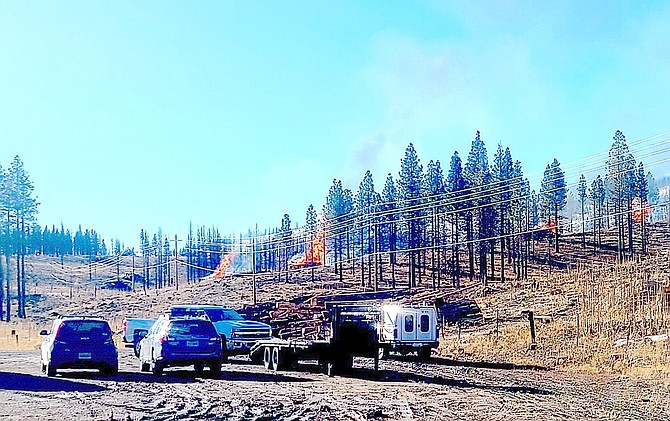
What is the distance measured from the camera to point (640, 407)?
17.8 m

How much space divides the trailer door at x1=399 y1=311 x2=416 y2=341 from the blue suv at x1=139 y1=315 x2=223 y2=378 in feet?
42.4

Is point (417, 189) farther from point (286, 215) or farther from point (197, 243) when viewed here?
point (197, 243)

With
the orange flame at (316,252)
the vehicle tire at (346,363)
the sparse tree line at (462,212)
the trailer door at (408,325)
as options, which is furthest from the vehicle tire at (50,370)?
the orange flame at (316,252)

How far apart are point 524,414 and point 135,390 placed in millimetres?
9616

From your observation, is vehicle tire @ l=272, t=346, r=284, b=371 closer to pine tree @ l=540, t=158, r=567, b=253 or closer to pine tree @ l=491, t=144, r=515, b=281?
pine tree @ l=491, t=144, r=515, b=281

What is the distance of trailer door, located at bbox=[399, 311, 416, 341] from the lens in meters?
35.3

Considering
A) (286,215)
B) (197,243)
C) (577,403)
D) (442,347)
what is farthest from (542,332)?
(197,243)

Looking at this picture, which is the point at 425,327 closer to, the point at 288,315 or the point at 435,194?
the point at 288,315

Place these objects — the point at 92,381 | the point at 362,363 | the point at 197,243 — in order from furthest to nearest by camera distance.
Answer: the point at 197,243 → the point at 362,363 → the point at 92,381

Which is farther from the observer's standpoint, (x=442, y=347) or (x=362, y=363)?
(x=442, y=347)

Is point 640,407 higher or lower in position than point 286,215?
lower

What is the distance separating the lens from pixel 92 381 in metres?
22.2

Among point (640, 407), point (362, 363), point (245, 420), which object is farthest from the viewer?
point (362, 363)

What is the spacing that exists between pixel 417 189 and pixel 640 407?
76248mm
